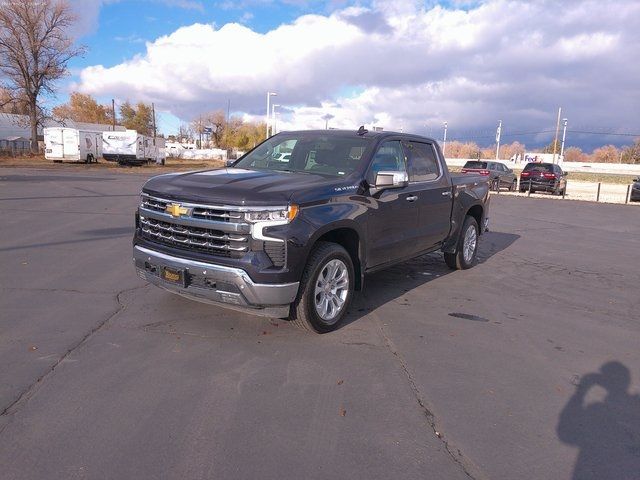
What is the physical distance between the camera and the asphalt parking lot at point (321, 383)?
2990mm

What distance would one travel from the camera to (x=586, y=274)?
26.3 feet

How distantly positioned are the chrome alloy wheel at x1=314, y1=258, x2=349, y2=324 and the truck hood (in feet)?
2.43

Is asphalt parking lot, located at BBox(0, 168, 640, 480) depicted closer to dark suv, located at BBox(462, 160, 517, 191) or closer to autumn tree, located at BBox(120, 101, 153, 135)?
dark suv, located at BBox(462, 160, 517, 191)

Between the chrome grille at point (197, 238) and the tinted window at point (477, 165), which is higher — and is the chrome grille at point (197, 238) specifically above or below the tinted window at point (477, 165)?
below

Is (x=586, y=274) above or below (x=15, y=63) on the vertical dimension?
below

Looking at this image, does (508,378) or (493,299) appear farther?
(493,299)

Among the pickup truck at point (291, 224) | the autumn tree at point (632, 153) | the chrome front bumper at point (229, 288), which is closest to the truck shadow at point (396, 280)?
the pickup truck at point (291, 224)

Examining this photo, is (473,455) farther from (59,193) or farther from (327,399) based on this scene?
(59,193)

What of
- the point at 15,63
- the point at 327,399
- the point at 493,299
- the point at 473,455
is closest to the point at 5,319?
the point at 327,399

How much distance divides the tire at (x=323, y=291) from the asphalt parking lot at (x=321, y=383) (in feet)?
0.63

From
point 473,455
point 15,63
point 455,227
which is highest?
point 15,63

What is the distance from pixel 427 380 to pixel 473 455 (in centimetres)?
99

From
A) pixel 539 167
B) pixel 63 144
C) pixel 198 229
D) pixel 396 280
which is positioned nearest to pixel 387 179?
pixel 198 229

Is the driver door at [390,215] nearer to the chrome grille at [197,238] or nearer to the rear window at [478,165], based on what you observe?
the chrome grille at [197,238]
